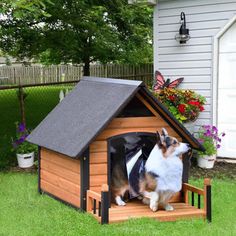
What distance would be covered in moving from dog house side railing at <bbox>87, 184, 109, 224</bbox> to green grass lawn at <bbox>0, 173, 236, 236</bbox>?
0.07 m

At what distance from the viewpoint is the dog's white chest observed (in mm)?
4426

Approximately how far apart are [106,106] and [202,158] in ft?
10.4

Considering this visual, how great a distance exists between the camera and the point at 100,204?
433cm

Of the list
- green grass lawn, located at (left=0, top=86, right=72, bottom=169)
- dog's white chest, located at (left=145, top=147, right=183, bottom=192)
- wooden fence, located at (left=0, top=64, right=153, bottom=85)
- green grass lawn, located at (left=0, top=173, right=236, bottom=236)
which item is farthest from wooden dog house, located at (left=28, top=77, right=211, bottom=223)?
wooden fence, located at (left=0, top=64, right=153, bottom=85)

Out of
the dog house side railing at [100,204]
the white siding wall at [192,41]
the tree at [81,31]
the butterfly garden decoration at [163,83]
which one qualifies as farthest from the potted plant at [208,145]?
the tree at [81,31]

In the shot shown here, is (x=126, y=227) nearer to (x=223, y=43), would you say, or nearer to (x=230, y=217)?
(x=230, y=217)

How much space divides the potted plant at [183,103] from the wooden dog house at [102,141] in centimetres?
226

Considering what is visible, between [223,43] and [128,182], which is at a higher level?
[223,43]

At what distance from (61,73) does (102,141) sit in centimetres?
1343

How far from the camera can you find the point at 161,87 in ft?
25.9

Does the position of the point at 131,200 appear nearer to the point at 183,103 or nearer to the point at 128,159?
the point at 128,159

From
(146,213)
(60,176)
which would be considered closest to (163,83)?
(60,176)

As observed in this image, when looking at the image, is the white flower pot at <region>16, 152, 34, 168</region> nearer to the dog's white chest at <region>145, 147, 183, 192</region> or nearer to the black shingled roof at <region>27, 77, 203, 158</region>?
the black shingled roof at <region>27, 77, 203, 158</region>

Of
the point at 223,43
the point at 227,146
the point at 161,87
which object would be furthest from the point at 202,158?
the point at 223,43
